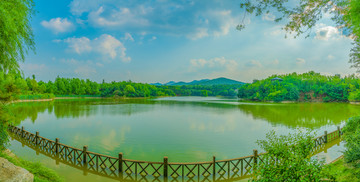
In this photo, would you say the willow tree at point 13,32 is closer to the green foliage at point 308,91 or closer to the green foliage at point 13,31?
the green foliage at point 13,31

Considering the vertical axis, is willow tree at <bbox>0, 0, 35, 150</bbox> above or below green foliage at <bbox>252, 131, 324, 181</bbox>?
above

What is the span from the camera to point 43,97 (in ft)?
171

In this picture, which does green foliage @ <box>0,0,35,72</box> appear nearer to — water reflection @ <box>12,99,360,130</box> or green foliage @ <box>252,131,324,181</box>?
green foliage @ <box>252,131,324,181</box>

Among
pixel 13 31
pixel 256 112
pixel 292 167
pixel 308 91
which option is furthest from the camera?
pixel 308 91

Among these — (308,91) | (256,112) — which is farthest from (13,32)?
(308,91)

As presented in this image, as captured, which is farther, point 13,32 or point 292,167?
point 13,32

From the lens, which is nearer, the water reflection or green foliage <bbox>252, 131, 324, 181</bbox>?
green foliage <bbox>252, 131, 324, 181</bbox>

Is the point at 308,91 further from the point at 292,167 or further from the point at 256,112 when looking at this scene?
the point at 292,167

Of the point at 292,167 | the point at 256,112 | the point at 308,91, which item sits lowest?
the point at 256,112

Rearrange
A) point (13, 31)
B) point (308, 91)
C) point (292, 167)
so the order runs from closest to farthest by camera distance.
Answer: point (292, 167), point (13, 31), point (308, 91)

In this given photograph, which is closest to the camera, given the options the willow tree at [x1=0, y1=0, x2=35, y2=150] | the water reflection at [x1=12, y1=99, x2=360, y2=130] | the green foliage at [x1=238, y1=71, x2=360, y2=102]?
the willow tree at [x1=0, y1=0, x2=35, y2=150]

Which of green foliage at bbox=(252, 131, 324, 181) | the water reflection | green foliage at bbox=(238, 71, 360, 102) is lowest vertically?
the water reflection

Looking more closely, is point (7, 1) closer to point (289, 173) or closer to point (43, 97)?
point (289, 173)

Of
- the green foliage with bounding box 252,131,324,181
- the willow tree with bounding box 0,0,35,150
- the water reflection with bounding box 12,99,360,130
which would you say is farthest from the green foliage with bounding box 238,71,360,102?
the willow tree with bounding box 0,0,35,150
